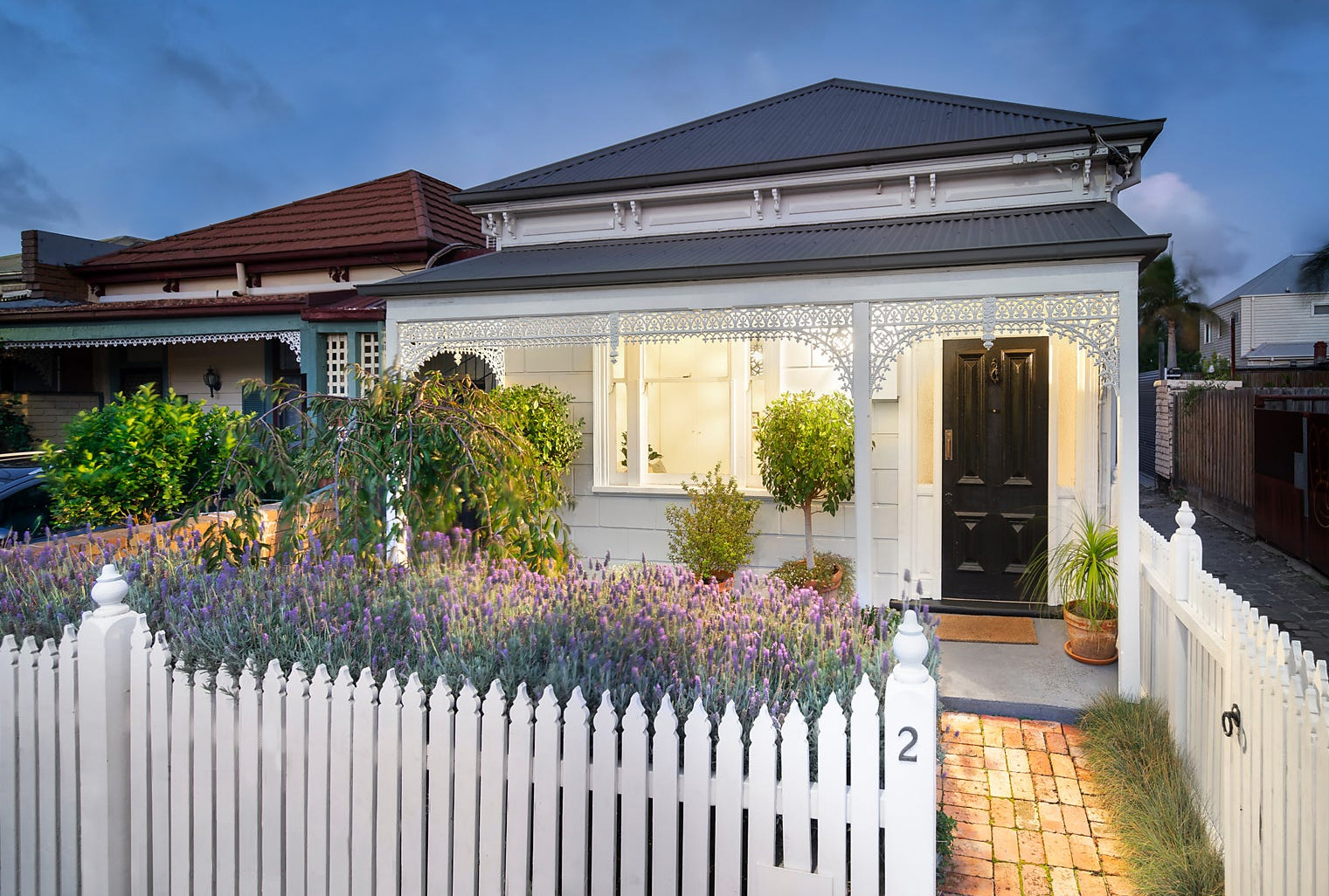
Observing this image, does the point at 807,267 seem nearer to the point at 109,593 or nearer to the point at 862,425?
the point at 862,425

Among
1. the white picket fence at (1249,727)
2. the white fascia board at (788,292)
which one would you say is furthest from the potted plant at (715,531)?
the white picket fence at (1249,727)

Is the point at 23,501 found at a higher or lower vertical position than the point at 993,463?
lower

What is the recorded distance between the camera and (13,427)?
38.4 feet

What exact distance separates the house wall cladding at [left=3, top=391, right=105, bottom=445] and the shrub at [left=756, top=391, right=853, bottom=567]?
1090cm

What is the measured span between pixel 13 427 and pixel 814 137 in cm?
1232

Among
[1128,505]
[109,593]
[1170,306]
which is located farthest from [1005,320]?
[1170,306]

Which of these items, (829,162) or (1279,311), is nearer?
(829,162)

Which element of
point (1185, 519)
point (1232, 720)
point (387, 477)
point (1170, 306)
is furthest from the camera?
point (1170, 306)

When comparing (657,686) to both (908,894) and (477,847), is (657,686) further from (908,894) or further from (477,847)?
(908,894)

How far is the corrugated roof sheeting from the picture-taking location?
7406 mm

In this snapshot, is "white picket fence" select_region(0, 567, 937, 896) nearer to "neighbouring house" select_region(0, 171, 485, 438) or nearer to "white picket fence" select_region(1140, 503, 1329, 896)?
"white picket fence" select_region(1140, 503, 1329, 896)

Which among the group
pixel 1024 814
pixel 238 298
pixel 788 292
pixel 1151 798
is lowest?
pixel 1024 814

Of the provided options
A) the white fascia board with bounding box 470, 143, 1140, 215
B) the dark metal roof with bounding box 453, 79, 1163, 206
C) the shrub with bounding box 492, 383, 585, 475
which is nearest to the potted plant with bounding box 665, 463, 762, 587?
the shrub with bounding box 492, 383, 585, 475

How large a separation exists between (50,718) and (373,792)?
4.36 feet
